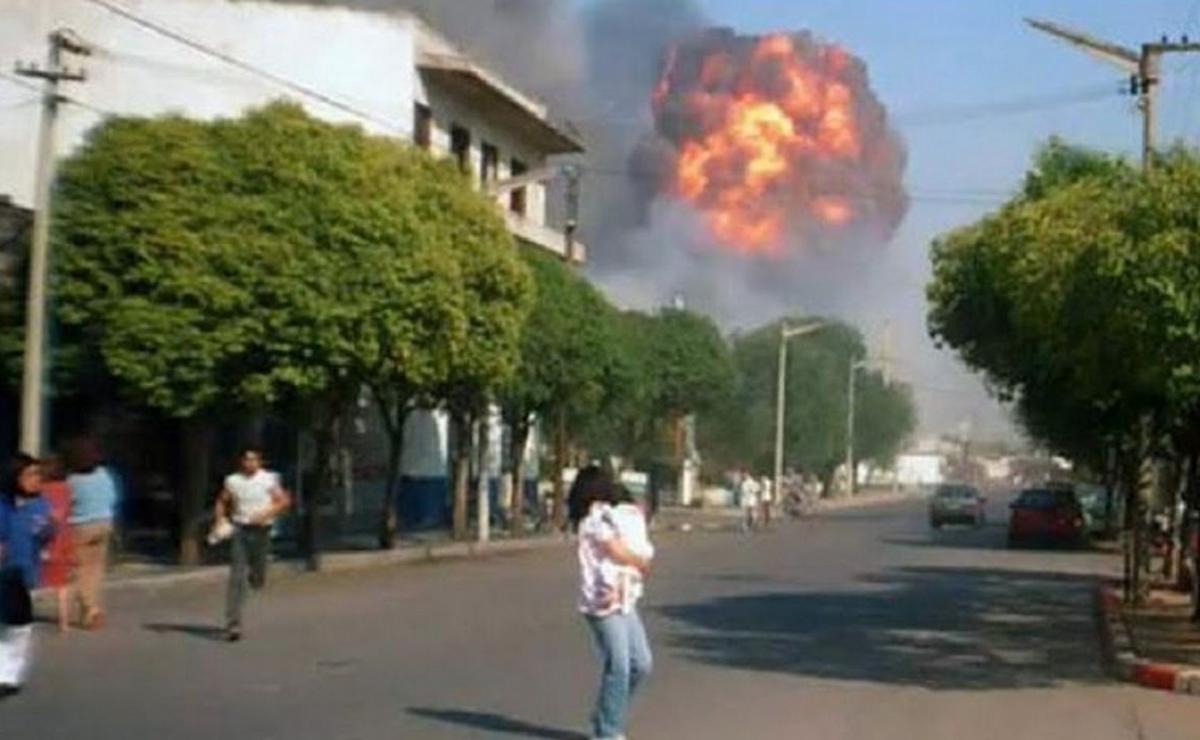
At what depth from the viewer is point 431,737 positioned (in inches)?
571

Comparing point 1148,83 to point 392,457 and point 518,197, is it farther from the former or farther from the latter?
point 518,197

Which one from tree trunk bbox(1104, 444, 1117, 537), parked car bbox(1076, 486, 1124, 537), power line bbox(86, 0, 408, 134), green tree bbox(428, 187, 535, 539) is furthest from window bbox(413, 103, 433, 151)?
parked car bbox(1076, 486, 1124, 537)

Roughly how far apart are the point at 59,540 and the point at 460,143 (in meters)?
39.1

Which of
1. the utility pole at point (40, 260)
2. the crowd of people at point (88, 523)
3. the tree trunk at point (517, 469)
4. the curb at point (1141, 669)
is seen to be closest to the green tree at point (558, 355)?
the tree trunk at point (517, 469)

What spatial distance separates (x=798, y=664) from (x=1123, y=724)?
15.2 ft

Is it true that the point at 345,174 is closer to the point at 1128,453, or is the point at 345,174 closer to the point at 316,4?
the point at 1128,453

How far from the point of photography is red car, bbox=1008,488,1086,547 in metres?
60.1

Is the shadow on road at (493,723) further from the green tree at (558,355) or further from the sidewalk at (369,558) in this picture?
the green tree at (558,355)

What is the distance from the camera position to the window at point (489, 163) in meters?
60.5

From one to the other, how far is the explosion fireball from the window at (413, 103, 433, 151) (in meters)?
13.8

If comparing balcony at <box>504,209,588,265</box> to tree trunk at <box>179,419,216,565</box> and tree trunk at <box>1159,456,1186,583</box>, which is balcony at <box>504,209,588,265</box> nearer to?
tree trunk at <box>1159,456,1186,583</box>

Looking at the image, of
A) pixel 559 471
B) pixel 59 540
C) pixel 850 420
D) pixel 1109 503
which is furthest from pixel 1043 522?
pixel 850 420

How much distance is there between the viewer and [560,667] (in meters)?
19.8

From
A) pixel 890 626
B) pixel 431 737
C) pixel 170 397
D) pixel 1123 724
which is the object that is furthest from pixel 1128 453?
pixel 431 737
